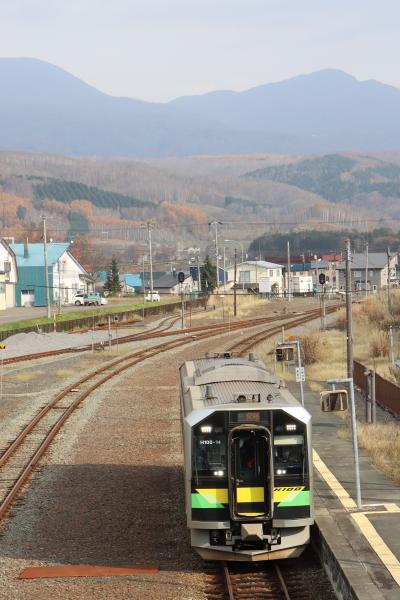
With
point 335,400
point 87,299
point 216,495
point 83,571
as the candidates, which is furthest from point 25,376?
point 87,299

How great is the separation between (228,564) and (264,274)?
125634 mm

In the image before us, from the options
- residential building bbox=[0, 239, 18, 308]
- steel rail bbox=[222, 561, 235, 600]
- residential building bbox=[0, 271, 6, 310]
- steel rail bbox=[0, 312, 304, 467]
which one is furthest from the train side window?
residential building bbox=[0, 239, 18, 308]

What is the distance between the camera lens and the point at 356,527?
48.2 feet

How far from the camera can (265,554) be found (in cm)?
1336

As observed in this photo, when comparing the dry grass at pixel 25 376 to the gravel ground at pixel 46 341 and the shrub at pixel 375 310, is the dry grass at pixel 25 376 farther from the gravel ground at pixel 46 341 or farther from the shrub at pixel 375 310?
the shrub at pixel 375 310

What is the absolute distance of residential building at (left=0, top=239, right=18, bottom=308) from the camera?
3861 inches

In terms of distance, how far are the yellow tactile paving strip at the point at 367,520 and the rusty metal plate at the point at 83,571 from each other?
3.38 meters

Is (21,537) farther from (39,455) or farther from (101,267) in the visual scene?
(101,267)

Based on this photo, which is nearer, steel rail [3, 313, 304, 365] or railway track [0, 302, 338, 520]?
railway track [0, 302, 338, 520]

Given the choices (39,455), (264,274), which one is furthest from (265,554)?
(264,274)

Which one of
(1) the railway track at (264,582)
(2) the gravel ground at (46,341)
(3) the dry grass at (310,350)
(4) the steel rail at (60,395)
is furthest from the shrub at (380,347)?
(1) the railway track at (264,582)

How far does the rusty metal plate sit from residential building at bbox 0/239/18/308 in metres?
83.8

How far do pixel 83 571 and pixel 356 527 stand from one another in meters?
4.46

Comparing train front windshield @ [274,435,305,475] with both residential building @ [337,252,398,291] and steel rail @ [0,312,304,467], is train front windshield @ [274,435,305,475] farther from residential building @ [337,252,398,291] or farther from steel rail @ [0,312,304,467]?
residential building @ [337,252,398,291]
